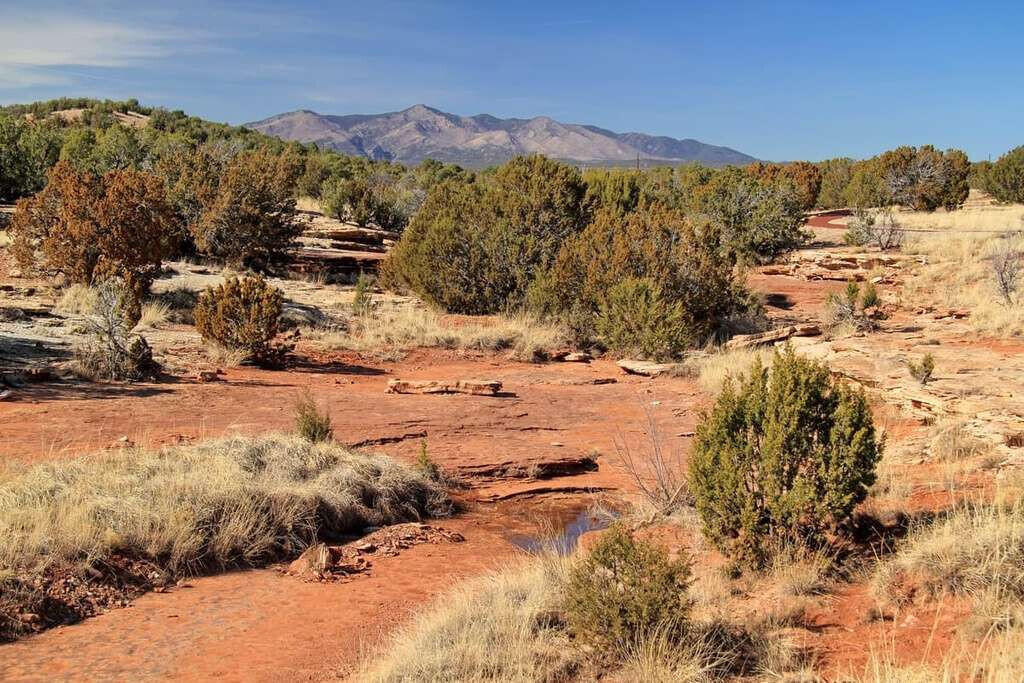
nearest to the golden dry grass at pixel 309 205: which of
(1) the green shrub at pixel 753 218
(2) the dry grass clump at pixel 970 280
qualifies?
(1) the green shrub at pixel 753 218

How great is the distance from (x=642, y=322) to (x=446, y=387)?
4.83m

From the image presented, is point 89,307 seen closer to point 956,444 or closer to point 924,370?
point 924,370

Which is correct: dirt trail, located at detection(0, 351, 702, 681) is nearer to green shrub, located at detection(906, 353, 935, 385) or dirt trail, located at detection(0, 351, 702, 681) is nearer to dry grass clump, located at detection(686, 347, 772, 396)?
dry grass clump, located at detection(686, 347, 772, 396)

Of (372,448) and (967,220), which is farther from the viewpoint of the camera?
(967,220)

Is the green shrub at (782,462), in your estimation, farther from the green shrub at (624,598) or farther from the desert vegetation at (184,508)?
the desert vegetation at (184,508)

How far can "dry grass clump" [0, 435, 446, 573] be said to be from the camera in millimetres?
6246

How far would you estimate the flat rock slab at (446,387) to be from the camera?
42.8 feet

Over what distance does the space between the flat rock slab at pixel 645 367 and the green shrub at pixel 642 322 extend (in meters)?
0.51

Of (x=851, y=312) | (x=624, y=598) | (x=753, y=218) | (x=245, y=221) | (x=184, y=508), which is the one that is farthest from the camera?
(x=753, y=218)

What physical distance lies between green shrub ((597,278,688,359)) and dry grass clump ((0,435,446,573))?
8.04m

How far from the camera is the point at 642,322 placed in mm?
16172


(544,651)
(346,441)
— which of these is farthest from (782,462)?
(346,441)

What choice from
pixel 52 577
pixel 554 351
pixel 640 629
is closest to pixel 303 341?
pixel 554 351

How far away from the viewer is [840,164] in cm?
5312
